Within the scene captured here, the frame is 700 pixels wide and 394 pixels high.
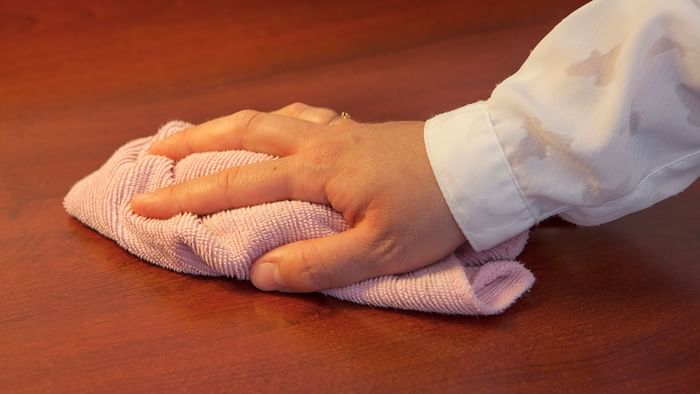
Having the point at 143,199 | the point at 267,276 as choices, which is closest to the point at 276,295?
the point at 267,276

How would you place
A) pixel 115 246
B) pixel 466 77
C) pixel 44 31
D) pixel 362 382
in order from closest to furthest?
pixel 362 382 → pixel 115 246 → pixel 466 77 → pixel 44 31

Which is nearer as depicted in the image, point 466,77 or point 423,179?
point 423,179

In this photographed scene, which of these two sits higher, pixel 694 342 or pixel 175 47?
pixel 175 47

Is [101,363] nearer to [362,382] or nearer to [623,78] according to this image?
[362,382]

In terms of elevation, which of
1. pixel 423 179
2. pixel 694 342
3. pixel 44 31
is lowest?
pixel 694 342

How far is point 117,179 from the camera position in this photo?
0.67 meters

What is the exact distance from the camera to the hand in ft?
1.94

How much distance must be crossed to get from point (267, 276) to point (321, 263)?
0.05 metres

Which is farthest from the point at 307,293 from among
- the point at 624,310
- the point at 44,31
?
the point at 44,31

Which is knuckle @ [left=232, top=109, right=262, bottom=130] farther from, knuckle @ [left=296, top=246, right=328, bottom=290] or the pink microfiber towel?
knuckle @ [left=296, top=246, right=328, bottom=290]

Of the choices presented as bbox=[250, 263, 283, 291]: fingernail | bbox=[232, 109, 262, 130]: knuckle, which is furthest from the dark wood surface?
bbox=[232, 109, 262, 130]: knuckle

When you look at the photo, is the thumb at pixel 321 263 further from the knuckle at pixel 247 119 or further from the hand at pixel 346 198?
the knuckle at pixel 247 119

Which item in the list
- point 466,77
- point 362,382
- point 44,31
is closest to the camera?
point 362,382

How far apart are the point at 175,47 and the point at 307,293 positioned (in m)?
0.46
